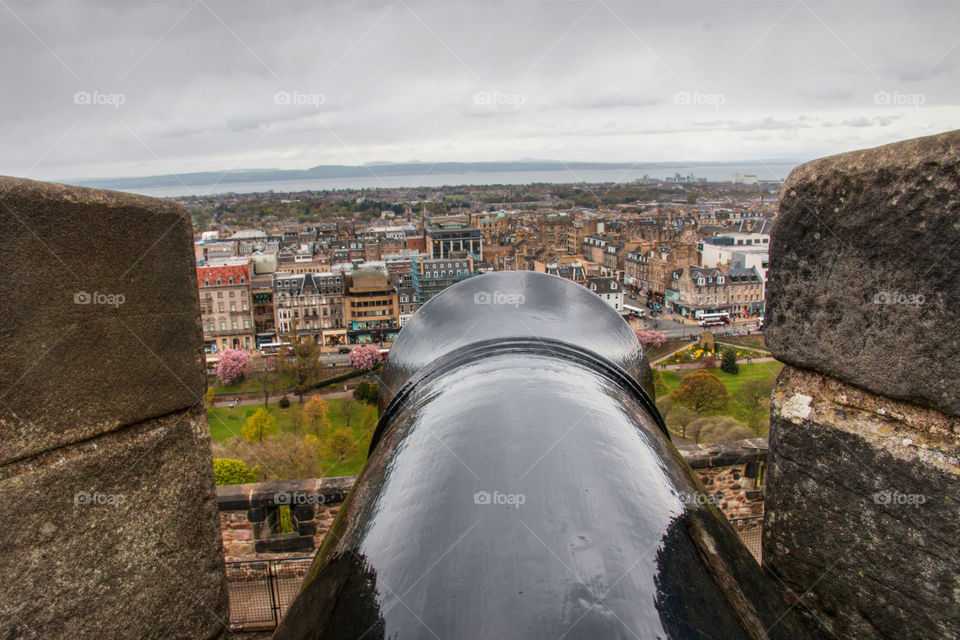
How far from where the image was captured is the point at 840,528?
4.62 ft

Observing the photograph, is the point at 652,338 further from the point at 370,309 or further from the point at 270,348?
the point at 270,348

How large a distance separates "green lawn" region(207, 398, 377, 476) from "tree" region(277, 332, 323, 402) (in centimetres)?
188

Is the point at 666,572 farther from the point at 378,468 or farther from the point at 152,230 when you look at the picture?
the point at 152,230

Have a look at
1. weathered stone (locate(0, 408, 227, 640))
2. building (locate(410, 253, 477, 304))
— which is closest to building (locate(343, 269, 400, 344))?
building (locate(410, 253, 477, 304))

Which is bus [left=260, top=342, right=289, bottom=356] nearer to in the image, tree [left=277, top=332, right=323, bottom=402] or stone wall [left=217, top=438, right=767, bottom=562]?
tree [left=277, top=332, right=323, bottom=402]

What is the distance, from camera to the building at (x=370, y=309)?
52.3 meters

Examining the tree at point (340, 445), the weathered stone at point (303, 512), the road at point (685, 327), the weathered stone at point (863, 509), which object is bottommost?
the road at point (685, 327)

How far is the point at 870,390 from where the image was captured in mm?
1328

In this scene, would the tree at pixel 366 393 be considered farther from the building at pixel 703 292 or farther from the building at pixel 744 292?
the building at pixel 744 292

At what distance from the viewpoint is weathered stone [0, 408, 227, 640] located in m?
1.15

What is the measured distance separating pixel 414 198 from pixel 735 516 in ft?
509

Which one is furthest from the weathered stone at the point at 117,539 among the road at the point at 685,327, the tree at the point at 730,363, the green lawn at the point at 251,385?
the road at the point at 685,327

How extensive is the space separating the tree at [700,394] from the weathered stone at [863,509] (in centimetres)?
2688

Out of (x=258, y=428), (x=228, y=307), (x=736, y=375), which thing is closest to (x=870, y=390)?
(x=258, y=428)
